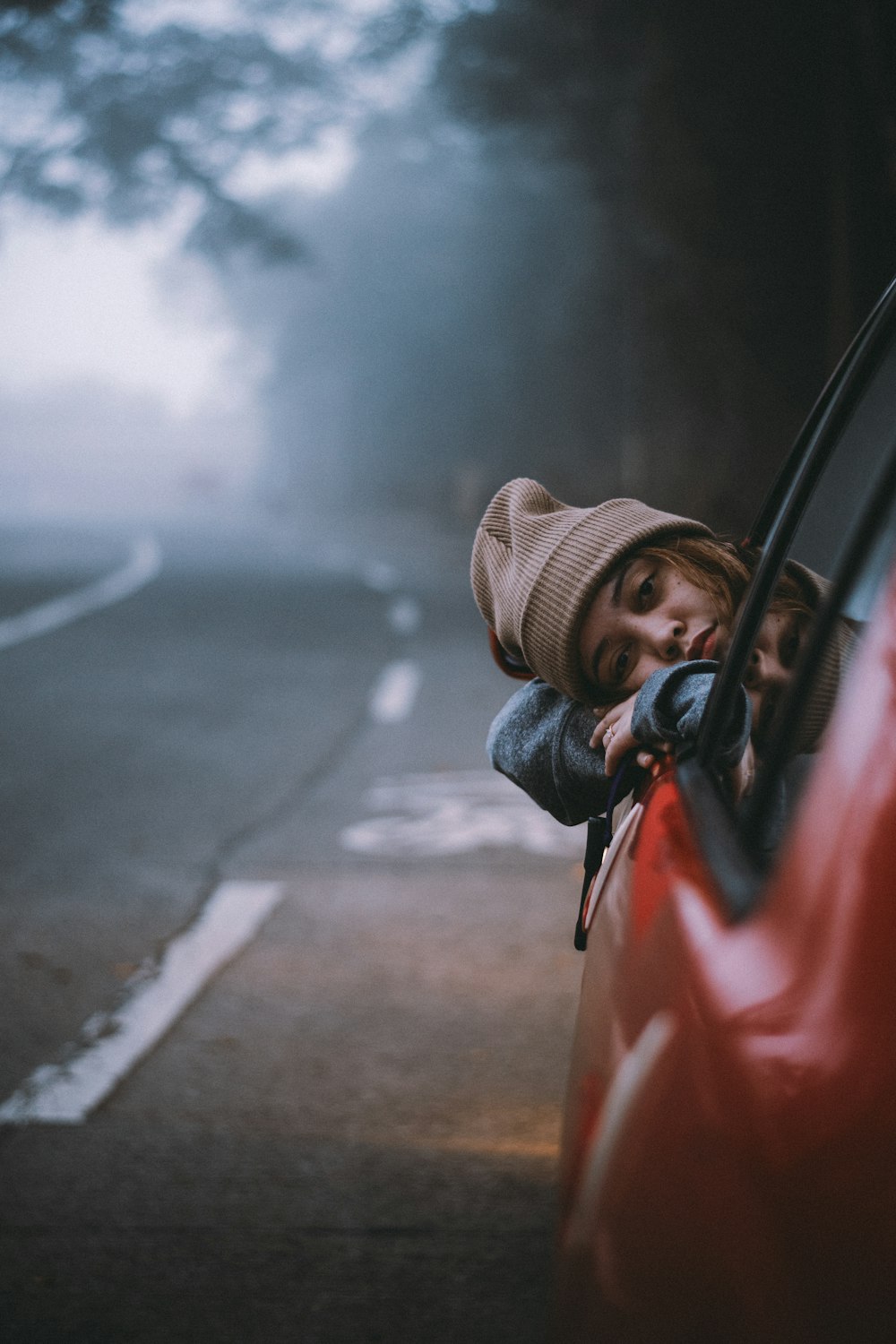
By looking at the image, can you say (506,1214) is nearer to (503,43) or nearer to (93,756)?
(93,756)

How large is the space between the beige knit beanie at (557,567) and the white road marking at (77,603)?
1238cm

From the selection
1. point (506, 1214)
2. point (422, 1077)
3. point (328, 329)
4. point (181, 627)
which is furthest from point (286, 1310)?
point (328, 329)

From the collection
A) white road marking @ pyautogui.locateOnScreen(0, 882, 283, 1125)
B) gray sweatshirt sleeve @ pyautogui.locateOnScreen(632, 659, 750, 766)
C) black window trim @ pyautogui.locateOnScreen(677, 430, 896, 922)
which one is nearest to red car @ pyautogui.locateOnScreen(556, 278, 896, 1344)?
black window trim @ pyautogui.locateOnScreen(677, 430, 896, 922)

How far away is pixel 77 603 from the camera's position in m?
17.9

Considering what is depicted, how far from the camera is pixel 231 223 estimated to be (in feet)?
81.4

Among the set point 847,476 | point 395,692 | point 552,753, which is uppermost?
point 847,476

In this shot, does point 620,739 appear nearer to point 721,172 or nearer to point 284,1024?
point 284,1024

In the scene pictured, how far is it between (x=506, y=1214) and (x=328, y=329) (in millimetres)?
49988

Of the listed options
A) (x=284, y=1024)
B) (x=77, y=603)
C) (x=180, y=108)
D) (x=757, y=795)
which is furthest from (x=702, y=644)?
(x=180, y=108)

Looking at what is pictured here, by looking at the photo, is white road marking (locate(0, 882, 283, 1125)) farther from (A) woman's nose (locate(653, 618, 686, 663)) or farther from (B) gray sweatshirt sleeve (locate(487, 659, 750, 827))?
(A) woman's nose (locate(653, 618, 686, 663))

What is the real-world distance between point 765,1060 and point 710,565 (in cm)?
101

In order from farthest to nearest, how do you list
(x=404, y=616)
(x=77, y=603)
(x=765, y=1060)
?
(x=77, y=603) → (x=404, y=616) → (x=765, y=1060)

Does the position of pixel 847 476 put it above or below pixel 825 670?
above

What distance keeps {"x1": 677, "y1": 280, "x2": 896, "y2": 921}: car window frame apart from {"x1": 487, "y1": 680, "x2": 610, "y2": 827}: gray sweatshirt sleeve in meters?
0.24
